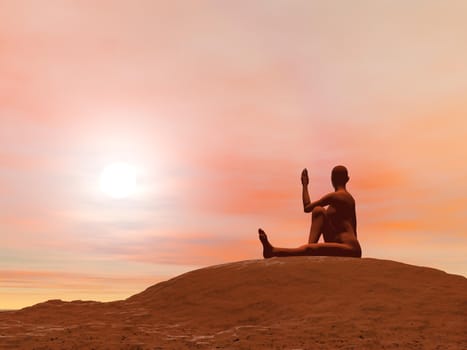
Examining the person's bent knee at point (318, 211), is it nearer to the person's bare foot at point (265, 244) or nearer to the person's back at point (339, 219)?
the person's back at point (339, 219)

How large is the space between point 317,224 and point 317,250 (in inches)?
33.1

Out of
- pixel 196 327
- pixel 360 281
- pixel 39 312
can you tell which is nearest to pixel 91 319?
pixel 39 312

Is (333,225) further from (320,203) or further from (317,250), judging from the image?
(317,250)

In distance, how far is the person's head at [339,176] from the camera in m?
18.6

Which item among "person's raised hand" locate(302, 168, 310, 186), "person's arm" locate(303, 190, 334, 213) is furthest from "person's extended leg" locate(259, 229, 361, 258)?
"person's raised hand" locate(302, 168, 310, 186)

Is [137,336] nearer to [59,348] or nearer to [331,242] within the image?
[59,348]

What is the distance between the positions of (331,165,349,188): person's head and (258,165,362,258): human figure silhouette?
33 centimetres

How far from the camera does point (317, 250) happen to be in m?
17.5

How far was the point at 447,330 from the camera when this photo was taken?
38.9 ft

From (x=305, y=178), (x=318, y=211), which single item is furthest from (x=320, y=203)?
(x=305, y=178)

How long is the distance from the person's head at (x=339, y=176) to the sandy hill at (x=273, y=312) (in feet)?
9.19

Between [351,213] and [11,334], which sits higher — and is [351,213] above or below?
above

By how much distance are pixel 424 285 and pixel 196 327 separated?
6.24 metres

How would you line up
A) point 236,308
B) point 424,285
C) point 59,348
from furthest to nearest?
point 424,285
point 236,308
point 59,348
